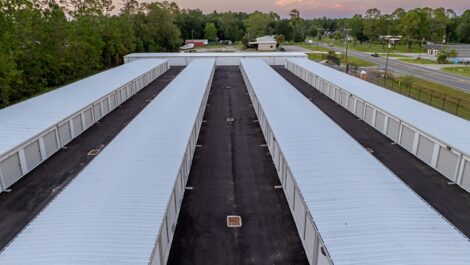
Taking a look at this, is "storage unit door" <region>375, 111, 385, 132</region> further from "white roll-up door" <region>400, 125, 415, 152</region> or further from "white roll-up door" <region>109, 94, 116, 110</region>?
"white roll-up door" <region>109, 94, 116, 110</region>

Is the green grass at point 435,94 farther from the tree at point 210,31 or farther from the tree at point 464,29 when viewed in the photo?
the tree at point 210,31

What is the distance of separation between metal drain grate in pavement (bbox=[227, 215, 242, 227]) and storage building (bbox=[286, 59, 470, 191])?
12.5 meters

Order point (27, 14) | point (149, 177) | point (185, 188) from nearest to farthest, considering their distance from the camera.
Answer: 1. point (149, 177)
2. point (185, 188)
3. point (27, 14)

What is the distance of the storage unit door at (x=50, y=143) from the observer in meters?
23.0

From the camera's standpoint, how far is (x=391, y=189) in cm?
1450

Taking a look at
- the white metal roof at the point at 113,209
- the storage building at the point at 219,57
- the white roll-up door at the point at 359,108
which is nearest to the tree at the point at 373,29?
the storage building at the point at 219,57

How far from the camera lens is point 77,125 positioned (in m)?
27.3

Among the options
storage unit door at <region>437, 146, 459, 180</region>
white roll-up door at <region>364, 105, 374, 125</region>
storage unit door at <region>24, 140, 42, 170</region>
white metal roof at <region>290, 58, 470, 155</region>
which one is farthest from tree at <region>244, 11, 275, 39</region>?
→ storage unit door at <region>437, 146, 459, 180</region>

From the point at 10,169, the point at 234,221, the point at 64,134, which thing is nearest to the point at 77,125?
the point at 64,134

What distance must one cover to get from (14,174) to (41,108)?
9.29m

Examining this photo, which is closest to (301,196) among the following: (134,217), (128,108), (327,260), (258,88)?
(327,260)

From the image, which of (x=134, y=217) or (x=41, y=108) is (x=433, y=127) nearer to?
(x=134, y=217)

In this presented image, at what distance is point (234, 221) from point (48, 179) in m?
11.6

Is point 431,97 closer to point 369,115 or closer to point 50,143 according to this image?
point 369,115
